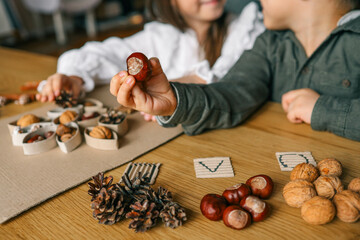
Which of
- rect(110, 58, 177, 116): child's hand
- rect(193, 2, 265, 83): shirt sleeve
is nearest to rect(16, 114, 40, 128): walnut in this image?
rect(110, 58, 177, 116): child's hand

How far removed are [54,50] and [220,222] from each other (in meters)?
4.18

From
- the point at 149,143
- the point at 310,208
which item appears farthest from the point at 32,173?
the point at 310,208

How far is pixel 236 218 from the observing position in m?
0.46

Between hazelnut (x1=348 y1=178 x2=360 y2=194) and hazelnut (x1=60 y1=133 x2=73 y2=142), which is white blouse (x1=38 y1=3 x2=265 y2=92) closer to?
hazelnut (x1=60 y1=133 x2=73 y2=142)

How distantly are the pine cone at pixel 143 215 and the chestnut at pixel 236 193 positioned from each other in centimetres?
12

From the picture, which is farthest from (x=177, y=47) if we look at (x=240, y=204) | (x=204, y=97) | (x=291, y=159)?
(x=240, y=204)

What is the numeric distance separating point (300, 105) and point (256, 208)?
0.42 m

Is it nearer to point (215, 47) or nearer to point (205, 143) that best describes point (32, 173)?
point (205, 143)

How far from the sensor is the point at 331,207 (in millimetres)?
464

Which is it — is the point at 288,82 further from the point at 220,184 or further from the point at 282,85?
the point at 220,184

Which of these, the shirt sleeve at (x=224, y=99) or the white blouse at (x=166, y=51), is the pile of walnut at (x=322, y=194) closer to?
the shirt sleeve at (x=224, y=99)

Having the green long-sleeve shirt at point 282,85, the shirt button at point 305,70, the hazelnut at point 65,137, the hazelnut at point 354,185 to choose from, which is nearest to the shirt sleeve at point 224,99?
the green long-sleeve shirt at point 282,85

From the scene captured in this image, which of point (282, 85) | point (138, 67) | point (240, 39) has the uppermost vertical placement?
point (138, 67)

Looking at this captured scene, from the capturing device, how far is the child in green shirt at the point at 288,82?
697 millimetres
